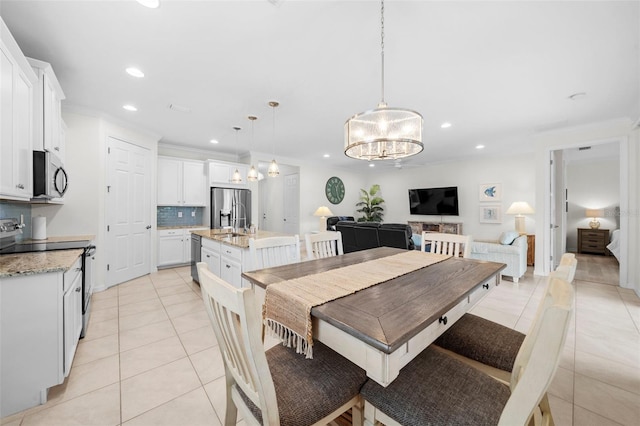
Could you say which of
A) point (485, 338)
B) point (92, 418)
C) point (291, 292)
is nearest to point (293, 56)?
point (291, 292)

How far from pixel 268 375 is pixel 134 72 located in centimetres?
306

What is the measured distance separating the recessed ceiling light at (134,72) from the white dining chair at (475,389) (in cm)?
326

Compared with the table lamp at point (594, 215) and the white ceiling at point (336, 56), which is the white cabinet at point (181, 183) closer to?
the white ceiling at point (336, 56)

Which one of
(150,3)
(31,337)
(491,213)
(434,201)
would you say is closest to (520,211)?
(491,213)

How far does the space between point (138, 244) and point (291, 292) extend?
13.5 ft

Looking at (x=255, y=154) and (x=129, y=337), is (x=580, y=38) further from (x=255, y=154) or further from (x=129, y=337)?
(x=255, y=154)

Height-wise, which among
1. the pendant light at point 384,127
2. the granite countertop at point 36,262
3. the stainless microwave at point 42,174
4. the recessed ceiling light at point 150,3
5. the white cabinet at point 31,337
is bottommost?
the white cabinet at point 31,337

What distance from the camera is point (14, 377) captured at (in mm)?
1481

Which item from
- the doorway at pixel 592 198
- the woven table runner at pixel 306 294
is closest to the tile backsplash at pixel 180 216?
the woven table runner at pixel 306 294

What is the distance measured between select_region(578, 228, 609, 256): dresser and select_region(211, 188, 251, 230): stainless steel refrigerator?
8.19 meters

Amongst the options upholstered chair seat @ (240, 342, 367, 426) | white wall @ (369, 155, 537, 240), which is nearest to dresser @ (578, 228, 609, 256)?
white wall @ (369, 155, 537, 240)

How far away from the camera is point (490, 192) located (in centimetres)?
616

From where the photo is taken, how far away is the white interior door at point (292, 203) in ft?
22.4

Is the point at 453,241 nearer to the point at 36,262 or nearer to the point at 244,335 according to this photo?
the point at 244,335
